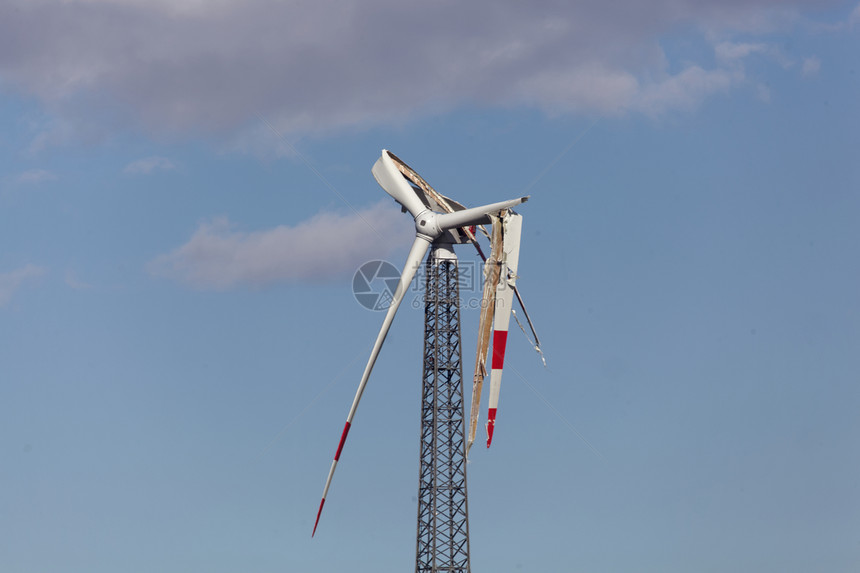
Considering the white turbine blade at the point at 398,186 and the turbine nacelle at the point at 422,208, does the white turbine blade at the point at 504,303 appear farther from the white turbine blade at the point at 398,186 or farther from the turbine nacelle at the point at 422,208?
the white turbine blade at the point at 398,186

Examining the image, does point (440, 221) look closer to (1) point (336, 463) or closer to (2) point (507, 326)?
(2) point (507, 326)

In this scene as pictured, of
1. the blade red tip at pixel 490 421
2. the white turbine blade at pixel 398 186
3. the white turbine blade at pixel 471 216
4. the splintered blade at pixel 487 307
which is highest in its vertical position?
the white turbine blade at pixel 398 186

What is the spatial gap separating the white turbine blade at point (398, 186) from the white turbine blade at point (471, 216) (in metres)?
2.65

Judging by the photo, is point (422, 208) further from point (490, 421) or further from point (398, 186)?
point (490, 421)

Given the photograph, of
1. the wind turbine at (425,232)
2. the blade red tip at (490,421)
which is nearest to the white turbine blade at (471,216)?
the wind turbine at (425,232)

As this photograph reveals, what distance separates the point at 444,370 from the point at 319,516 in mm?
16048

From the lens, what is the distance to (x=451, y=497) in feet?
356

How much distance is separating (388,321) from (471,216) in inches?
429

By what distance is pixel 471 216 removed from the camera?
109 metres

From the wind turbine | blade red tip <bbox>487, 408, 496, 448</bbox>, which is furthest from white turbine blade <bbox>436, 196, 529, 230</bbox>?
blade red tip <bbox>487, 408, 496, 448</bbox>

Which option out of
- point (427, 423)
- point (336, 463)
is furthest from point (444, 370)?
point (336, 463)

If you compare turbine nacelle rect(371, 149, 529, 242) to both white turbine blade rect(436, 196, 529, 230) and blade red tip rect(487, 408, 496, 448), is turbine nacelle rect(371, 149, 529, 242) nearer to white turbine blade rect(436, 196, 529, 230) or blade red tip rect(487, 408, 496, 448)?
white turbine blade rect(436, 196, 529, 230)

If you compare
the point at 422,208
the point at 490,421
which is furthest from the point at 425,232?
the point at 490,421

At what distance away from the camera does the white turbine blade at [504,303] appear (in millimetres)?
102812
